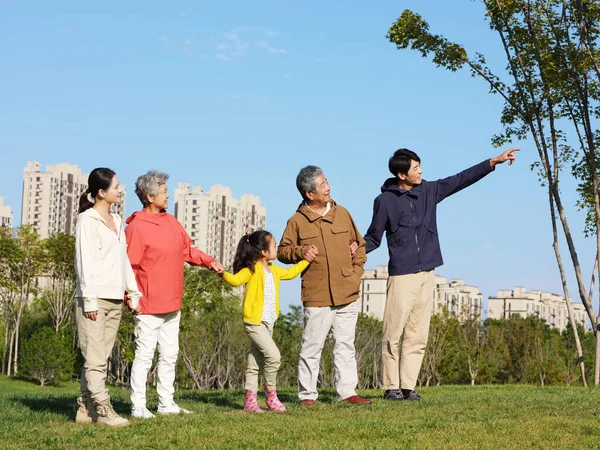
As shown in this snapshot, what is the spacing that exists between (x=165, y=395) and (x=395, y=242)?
2.87 metres

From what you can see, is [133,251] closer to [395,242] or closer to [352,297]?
[352,297]

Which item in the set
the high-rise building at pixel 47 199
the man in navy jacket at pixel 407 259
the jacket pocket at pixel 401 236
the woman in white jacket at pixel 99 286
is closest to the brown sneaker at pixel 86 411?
the woman in white jacket at pixel 99 286

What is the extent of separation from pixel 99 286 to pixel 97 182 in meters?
0.92

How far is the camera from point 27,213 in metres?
107

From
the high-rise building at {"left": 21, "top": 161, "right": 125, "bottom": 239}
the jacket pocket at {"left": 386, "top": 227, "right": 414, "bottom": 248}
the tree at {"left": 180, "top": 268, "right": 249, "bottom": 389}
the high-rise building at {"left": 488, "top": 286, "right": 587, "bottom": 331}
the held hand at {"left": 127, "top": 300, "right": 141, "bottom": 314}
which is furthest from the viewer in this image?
the high-rise building at {"left": 488, "top": 286, "right": 587, "bottom": 331}

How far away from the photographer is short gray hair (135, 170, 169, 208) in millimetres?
7434

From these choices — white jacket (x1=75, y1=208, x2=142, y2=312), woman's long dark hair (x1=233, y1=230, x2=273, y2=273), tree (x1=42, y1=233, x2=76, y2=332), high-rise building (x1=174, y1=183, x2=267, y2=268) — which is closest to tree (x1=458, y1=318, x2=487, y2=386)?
tree (x1=42, y1=233, x2=76, y2=332)

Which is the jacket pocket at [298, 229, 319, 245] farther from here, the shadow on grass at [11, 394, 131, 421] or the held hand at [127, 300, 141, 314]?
the shadow on grass at [11, 394, 131, 421]

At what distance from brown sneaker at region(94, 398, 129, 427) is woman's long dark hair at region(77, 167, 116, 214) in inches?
65.2

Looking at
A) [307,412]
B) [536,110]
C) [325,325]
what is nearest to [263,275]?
[325,325]

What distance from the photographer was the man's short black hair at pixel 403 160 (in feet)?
28.5

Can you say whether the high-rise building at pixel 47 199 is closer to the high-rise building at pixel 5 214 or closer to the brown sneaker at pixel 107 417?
the high-rise building at pixel 5 214

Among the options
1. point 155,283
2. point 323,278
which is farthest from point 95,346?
point 323,278

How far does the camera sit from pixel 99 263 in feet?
22.4
